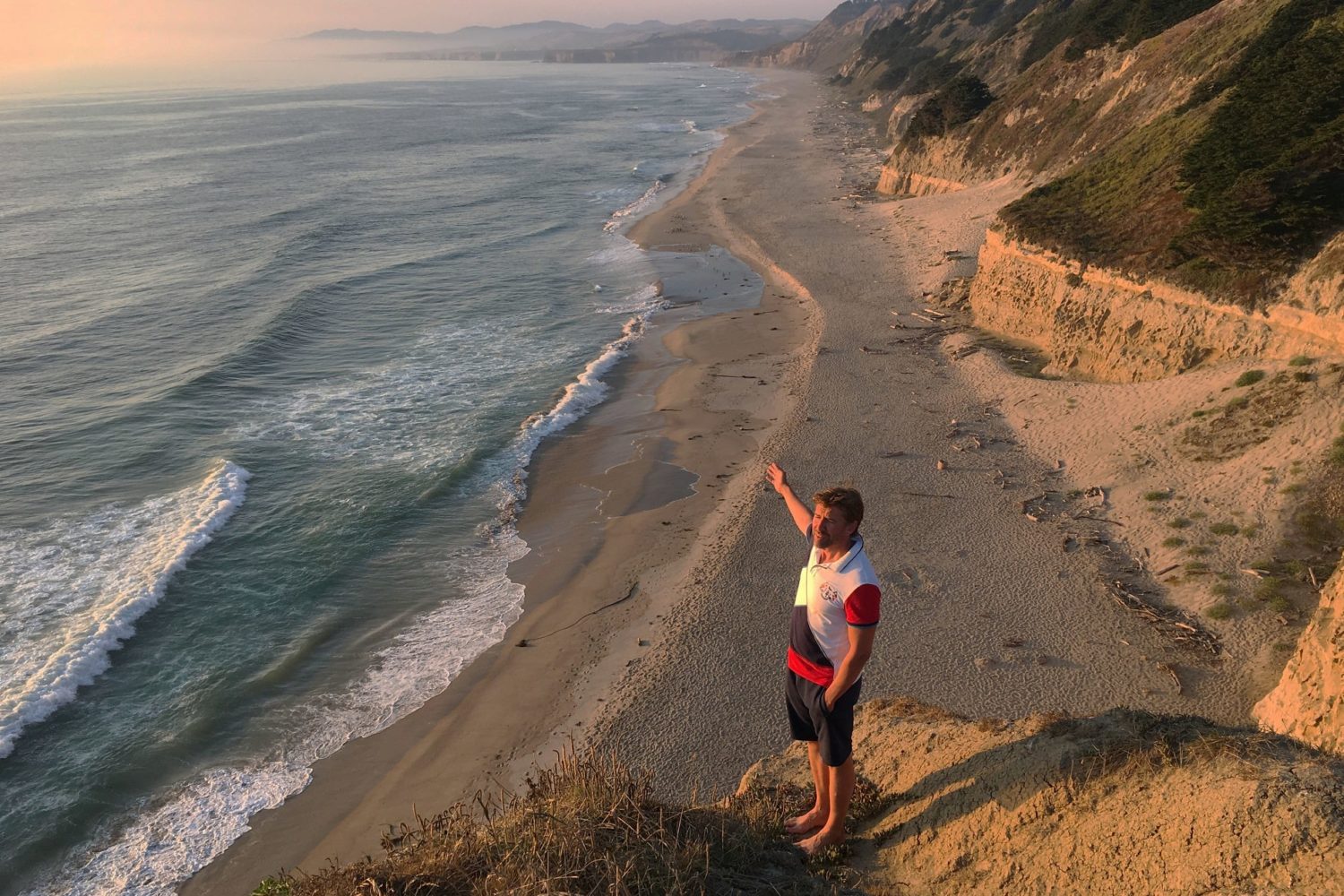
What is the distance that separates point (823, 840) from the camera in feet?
18.1

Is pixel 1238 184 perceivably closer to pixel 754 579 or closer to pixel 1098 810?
pixel 754 579

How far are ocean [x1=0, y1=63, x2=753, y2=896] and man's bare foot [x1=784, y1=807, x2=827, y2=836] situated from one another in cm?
712

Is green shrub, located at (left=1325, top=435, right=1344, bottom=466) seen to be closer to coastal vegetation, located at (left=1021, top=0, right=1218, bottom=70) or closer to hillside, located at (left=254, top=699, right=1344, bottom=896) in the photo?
hillside, located at (left=254, top=699, right=1344, bottom=896)

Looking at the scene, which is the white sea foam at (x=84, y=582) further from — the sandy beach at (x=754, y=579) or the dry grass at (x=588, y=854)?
the dry grass at (x=588, y=854)

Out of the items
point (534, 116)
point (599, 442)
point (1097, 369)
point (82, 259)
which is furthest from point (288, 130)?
point (1097, 369)

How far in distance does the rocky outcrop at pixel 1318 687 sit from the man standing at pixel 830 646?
453 cm

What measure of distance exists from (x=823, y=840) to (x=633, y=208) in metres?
44.0

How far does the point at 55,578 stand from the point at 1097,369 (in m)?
20.8

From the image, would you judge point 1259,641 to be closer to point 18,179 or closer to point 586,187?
point 586,187

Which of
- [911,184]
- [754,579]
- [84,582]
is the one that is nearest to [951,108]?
[911,184]

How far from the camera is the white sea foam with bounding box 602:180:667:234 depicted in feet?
140

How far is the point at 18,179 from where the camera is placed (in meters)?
52.8

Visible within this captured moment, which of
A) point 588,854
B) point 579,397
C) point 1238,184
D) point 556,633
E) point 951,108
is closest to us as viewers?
point 588,854

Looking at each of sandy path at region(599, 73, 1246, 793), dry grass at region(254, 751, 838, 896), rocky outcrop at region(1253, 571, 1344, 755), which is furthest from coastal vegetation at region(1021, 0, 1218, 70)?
dry grass at region(254, 751, 838, 896)
